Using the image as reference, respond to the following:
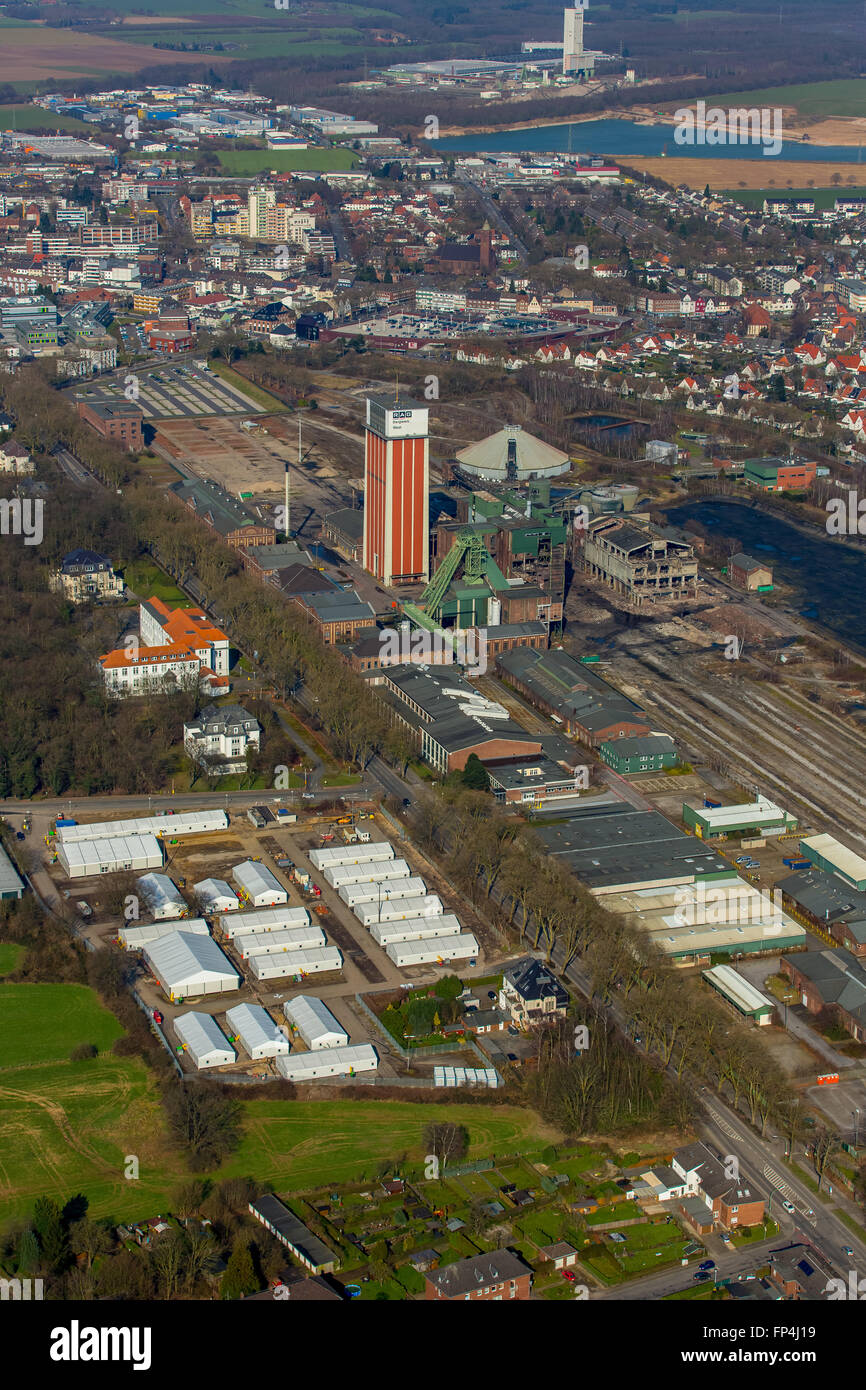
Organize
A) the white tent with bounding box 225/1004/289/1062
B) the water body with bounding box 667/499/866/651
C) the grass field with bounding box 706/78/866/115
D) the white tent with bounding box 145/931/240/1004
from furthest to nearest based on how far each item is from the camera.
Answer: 1. the grass field with bounding box 706/78/866/115
2. the water body with bounding box 667/499/866/651
3. the white tent with bounding box 145/931/240/1004
4. the white tent with bounding box 225/1004/289/1062

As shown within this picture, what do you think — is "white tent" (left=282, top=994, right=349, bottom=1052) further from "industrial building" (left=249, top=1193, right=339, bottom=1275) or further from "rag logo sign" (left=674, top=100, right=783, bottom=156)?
"rag logo sign" (left=674, top=100, right=783, bottom=156)

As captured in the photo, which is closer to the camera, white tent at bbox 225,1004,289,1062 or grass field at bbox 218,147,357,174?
white tent at bbox 225,1004,289,1062

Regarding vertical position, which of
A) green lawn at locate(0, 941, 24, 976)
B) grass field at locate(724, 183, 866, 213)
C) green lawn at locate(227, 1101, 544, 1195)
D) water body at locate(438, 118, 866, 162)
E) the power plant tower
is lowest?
green lawn at locate(227, 1101, 544, 1195)

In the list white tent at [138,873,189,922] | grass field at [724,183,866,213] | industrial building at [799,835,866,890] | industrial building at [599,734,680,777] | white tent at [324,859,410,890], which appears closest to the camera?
white tent at [138,873,189,922]

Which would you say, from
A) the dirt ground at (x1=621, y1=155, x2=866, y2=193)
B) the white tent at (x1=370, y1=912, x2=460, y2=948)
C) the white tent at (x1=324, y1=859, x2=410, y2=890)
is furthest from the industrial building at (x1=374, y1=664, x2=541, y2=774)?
the dirt ground at (x1=621, y1=155, x2=866, y2=193)

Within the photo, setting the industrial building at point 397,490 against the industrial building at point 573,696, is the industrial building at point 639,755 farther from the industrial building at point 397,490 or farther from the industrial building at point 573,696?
the industrial building at point 397,490

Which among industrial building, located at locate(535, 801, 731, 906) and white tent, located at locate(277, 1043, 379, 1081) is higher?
industrial building, located at locate(535, 801, 731, 906)

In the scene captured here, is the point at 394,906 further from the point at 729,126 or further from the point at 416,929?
the point at 729,126

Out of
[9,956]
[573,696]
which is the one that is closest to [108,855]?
[9,956]
